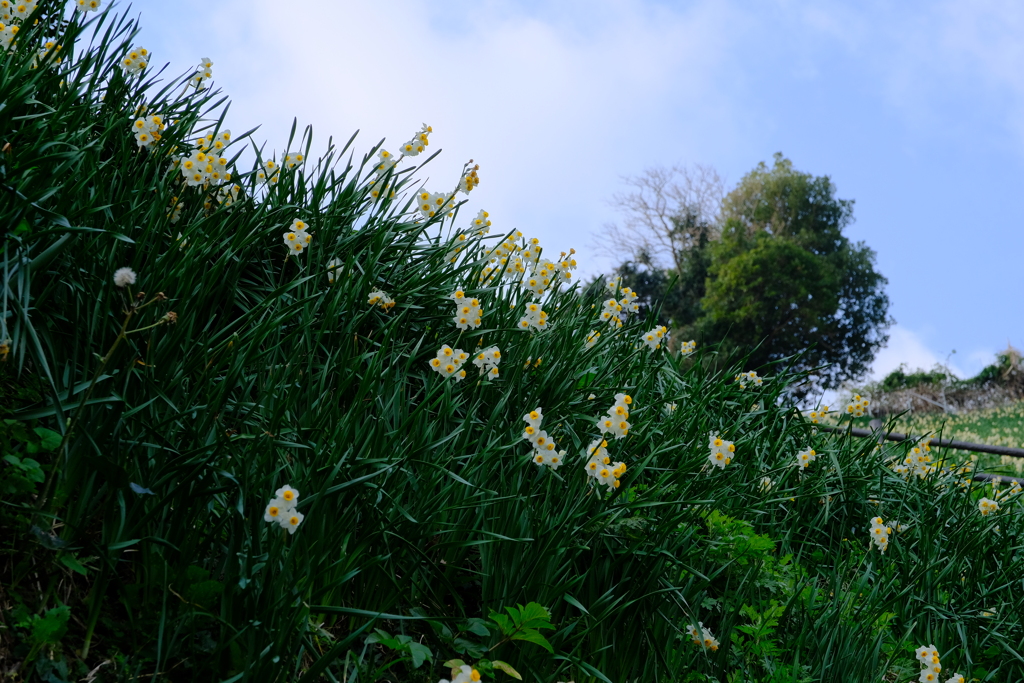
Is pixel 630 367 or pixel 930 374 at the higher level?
pixel 930 374

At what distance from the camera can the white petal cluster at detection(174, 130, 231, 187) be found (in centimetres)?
273

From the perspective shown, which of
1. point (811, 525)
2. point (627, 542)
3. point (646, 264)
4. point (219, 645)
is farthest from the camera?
point (646, 264)

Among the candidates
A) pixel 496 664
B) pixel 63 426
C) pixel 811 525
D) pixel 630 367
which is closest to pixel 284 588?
pixel 496 664

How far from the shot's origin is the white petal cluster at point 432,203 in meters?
3.37

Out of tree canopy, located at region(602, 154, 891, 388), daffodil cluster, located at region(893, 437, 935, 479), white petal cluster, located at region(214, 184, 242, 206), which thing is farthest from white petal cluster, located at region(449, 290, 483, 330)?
tree canopy, located at region(602, 154, 891, 388)

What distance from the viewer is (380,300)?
3.10 m

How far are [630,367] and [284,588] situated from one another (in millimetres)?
2548

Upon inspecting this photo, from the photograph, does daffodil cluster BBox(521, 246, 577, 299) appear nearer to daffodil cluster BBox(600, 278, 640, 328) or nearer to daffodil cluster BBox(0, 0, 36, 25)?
daffodil cluster BBox(600, 278, 640, 328)

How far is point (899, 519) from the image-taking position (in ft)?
13.8

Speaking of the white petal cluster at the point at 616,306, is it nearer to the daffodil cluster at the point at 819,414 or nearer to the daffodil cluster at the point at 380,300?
the daffodil cluster at the point at 819,414

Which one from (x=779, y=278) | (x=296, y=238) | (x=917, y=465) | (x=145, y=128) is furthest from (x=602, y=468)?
(x=779, y=278)

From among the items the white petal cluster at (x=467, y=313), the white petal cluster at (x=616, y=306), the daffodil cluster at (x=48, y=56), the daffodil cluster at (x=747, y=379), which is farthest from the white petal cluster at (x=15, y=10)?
the daffodil cluster at (x=747, y=379)

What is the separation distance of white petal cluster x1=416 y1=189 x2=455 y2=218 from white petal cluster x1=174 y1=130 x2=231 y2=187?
0.83 meters

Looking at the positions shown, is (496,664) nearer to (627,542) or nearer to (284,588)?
(284,588)
